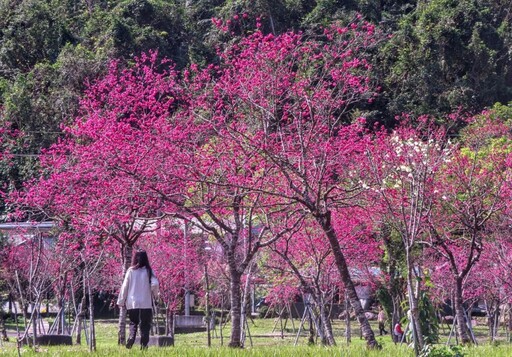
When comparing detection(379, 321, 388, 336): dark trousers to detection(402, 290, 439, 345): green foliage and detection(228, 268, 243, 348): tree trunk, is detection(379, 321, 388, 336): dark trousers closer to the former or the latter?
detection(228, 268, 243, 348): tree trunk

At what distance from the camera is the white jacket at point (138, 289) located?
31.1 feet

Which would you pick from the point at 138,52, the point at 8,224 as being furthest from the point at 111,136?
the point at 138,52

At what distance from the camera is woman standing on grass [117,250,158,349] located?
31.1 ft

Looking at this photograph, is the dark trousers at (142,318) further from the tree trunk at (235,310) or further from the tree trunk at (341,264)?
the tree trunk at (341,264)

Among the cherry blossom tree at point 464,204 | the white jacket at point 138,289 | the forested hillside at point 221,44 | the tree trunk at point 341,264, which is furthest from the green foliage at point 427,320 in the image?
the forested hillside at point 221,44

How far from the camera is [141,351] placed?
798 centimetres

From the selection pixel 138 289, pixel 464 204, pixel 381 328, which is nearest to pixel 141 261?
pixel 138 289

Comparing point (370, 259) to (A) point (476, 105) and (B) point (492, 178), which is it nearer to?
(B) point (492, 178)

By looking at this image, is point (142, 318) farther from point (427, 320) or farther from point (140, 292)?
point (427, 320)

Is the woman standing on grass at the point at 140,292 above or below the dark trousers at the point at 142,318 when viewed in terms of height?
above

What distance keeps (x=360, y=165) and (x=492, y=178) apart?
3.91 meters

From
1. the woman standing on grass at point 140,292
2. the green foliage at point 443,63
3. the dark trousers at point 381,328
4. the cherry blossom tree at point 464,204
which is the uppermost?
the green foliage at point 443,63

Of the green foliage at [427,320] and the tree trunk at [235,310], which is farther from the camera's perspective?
the tree trunk at [235,310]

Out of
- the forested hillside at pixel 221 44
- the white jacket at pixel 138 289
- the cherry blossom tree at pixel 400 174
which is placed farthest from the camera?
the forested hillside at pixel 221 44
